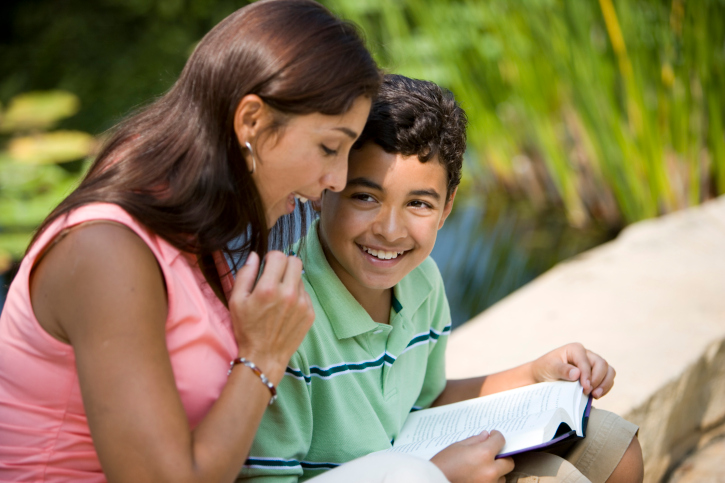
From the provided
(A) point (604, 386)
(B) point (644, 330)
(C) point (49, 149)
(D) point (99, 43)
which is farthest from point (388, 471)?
(D) point (99, 43)

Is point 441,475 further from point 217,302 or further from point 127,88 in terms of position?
point 127,88

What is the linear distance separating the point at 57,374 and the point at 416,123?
89 centimetres

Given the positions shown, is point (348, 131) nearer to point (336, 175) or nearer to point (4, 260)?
point (336, 175)

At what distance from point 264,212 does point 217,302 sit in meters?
0.19

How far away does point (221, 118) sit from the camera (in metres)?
1.25

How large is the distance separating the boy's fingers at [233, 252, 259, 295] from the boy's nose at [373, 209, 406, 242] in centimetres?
39

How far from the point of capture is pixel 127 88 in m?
6.33

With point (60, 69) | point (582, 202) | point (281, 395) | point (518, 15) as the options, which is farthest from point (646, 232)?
point (60, 69)

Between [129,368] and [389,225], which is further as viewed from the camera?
[389,225]

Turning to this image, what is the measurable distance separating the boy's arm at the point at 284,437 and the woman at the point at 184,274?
0.20 meters

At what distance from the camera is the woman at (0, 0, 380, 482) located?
1.07 m

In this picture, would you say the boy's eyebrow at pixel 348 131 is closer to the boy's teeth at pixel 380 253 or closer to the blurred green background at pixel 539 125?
the boy's teeth at pixel 380 253

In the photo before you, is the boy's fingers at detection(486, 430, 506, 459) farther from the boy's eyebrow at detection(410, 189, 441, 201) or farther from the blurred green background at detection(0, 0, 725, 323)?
the blurred green background at detection(0, 0, 725, 323)

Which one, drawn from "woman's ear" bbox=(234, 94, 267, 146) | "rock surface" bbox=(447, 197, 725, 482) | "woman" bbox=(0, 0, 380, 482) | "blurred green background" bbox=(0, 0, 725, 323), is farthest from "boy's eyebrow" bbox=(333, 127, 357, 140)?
"blurred green background" bbox=(0, 0, 725, 323)
